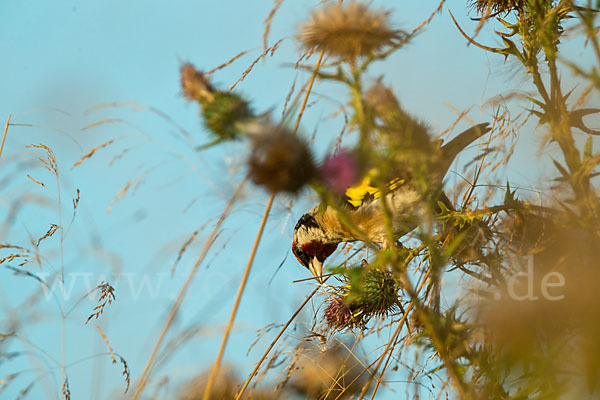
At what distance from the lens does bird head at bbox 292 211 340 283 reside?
123 inches

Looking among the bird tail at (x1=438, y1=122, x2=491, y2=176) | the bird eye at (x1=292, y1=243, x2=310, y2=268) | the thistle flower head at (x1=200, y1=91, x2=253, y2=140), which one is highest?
the bird eye at (x1=292, y1=243, x2=310, y2=268)

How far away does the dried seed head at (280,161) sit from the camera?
82 centimetres

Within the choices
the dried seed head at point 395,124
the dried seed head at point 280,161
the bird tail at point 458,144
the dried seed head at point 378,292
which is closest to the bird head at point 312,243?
the bird tail at point 458,144

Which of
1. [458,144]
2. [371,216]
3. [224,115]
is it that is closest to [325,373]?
[371,216]

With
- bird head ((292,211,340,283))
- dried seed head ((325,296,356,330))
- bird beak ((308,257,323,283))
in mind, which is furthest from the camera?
bird beak ((308,257,323,283))

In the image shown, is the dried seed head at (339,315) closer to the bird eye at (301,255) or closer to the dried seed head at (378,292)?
the dried seed head at (378,292)

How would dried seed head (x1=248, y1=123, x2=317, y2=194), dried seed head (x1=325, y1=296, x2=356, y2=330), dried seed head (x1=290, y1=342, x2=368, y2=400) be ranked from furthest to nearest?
dried seed head (x1=325, y1=296, x2=356, y2=330) < dried seed head (x1=290, y1=342, x2=368, y2=400) < dried seed head (x1=248, y1=123, x2=317, y2=194)

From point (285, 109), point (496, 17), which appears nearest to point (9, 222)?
point (285, 109)

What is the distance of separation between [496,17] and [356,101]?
120 cm

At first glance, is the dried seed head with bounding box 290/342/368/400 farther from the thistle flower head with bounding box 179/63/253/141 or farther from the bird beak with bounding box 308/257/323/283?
the bird beak with bounding box 308/257/323/283

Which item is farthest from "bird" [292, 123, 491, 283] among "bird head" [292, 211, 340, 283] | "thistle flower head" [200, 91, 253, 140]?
"thistle flower head" [200, 91, 253, 140]

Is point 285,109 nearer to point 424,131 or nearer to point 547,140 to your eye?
point 424,131

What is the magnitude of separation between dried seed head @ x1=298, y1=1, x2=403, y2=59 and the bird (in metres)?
0.26

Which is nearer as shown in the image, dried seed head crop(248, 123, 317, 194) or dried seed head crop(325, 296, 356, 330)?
dried seed head crop(248, 123, 317, 194)
